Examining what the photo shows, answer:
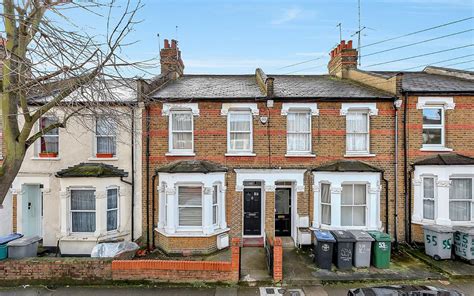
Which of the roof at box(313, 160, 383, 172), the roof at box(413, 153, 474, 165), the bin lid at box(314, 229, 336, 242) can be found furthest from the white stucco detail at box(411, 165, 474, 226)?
the bin lid at box(314, 229, 336, 242)

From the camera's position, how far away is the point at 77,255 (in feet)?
34.0

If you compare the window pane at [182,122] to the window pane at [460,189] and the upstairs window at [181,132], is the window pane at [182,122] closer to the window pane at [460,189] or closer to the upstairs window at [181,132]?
the upstairs window at [181,132]

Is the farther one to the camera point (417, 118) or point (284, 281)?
point (417, 118)

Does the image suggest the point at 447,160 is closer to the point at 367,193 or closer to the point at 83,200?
the point at 367,193

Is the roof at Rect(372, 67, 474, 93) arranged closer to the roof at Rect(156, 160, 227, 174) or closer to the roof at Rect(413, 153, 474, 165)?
the roof at Rect(413, 153, 474, 165)

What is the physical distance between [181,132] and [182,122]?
0.42 meters

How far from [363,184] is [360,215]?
124cm

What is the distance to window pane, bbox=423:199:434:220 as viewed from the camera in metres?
10.7

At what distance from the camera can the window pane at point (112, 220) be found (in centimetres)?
1075

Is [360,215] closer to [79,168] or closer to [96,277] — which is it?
[96,277]

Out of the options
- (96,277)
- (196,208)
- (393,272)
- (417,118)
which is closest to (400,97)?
(417,118)

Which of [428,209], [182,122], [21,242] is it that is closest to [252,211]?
[182,122]

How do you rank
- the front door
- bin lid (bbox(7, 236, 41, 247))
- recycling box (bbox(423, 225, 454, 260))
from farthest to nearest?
the front door → recycling box (bbox(423, 225, 454, 260)) → bin lid (bbox(7, 236, 41, 247))

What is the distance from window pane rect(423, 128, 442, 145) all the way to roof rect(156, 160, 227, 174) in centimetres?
830
